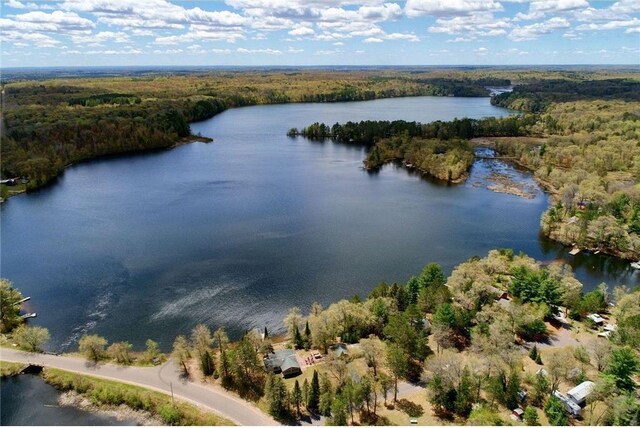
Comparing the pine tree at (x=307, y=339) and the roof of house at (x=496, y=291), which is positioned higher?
the roof of house at (x=496, y=291)

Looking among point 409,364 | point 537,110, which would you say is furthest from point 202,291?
Answer: point 537,110

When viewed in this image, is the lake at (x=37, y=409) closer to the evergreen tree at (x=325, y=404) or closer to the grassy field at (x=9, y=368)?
the grassy field at (x=9, y=368)

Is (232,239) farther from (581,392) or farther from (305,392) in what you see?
(581,392)

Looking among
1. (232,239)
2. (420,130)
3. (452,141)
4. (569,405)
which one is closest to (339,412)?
(569,405)

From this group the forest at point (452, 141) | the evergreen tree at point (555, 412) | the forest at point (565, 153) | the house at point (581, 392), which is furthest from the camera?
the forest at point (452, 141)

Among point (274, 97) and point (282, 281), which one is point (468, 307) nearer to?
point (282, 281)

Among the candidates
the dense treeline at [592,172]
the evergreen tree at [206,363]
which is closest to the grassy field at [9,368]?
the evergreen tree at [206,363]
